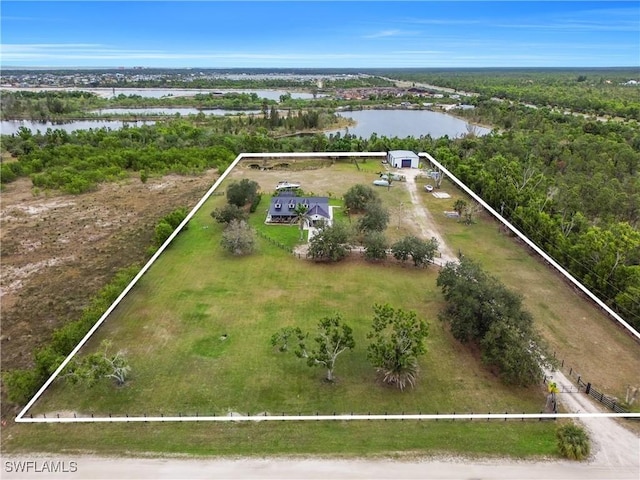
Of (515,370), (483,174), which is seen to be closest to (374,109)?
(483,174)

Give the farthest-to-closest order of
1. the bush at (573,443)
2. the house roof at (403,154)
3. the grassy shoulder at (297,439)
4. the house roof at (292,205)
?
the house roof at (403,154)
the house roof at (292,205)
the grassy shoulder at (297,439)
the bush at (573,443)

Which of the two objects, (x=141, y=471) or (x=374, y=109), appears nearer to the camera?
(x=141, y=471)

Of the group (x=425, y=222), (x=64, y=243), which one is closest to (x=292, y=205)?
(x=425, y=222)

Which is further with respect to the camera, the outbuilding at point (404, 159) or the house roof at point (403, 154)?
the house roof at point (403, 154)

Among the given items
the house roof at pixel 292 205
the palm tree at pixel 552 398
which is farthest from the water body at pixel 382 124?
the palm tree at pixel 552 398

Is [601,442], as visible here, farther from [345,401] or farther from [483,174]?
[483,174]

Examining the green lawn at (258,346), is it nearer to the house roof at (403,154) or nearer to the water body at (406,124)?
the house roof at (403,154)

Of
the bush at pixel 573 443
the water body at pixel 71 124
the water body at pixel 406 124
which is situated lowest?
the bush at pixel 573 443

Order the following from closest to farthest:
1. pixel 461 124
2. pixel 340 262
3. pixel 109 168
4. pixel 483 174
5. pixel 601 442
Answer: pixel 601 442
pixel 340 262
pixel 483 174
pixel 109 168
pixel 461 124
